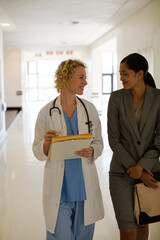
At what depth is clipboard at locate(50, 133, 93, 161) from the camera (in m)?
2.11

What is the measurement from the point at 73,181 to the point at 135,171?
0.49 m

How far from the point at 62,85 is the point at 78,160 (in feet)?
2.00

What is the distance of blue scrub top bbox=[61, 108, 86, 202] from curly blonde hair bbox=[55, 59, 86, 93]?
1.03ft

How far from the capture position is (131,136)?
239 centimetres

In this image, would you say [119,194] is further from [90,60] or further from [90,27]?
[90,60]

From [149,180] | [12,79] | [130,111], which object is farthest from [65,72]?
[12,79]

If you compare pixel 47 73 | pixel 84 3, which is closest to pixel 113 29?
pixel 84 3

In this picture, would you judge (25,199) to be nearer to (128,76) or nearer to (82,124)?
(82,124)

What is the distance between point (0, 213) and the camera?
13.8ft

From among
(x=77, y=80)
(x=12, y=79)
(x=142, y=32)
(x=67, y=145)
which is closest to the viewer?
(x=67, y=145)

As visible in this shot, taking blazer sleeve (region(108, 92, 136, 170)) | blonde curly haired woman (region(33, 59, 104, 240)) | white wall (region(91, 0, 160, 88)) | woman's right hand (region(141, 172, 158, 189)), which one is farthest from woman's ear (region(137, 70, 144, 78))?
white wall (region(91, 0, 160, 88))

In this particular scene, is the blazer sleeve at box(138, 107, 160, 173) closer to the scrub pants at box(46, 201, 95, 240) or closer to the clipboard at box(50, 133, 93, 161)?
the clipboard at box(50, 133, 93, 161)

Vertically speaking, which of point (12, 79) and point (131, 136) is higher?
point (12, 79)

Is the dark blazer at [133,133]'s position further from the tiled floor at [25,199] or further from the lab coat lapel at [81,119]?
the tiled floor at [25,199]
